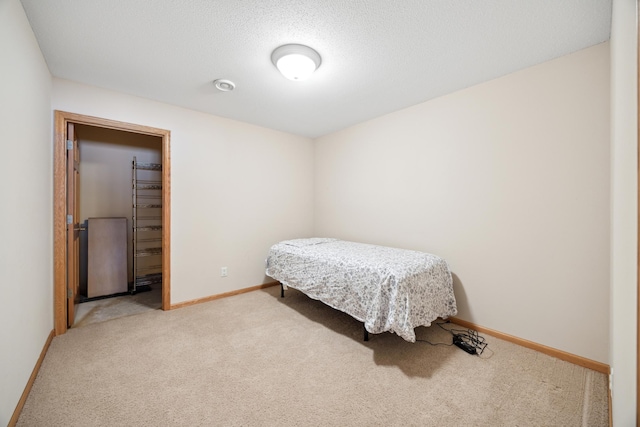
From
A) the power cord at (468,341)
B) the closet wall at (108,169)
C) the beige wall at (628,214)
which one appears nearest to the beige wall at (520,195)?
the power cord at (468,341)

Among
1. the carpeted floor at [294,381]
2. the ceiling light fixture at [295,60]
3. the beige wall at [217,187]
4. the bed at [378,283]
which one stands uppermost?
the ceiling light fixture at [295,60]

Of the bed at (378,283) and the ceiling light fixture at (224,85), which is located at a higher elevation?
the ceiling light fixture at (224,85)

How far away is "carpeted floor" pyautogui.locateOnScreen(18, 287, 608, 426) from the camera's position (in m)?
1.39

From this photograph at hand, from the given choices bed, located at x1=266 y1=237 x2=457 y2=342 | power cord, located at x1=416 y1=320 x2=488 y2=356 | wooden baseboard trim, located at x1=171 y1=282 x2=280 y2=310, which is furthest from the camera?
wooden baseboard trim, located at x1=171 y1=282 x2=280 y2=310

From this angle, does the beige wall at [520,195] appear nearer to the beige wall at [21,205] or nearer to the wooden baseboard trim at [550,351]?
the wooden baseboard trim at [550,351]

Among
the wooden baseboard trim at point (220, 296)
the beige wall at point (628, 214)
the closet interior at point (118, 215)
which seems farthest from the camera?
the closet interior at point (118, 215)

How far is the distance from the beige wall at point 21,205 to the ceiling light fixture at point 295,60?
4.61ft

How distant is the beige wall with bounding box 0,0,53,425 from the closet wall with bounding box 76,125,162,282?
5.12ft

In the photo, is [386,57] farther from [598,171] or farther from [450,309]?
[450,309]

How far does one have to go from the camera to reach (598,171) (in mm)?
1772

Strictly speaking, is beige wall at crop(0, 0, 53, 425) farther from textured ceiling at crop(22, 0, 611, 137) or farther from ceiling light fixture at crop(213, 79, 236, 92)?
ceiling light fixture at crop(213, 79, 236, 92)

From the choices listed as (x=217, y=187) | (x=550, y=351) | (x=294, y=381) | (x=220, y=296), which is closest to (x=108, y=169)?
(x=217, y=187)

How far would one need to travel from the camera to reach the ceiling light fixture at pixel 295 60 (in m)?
1.83

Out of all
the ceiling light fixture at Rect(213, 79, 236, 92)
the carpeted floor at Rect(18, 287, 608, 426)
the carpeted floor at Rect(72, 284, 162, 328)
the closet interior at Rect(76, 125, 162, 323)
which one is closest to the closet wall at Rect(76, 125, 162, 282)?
the closet interior at Rect(76, 125, 162, 323)
